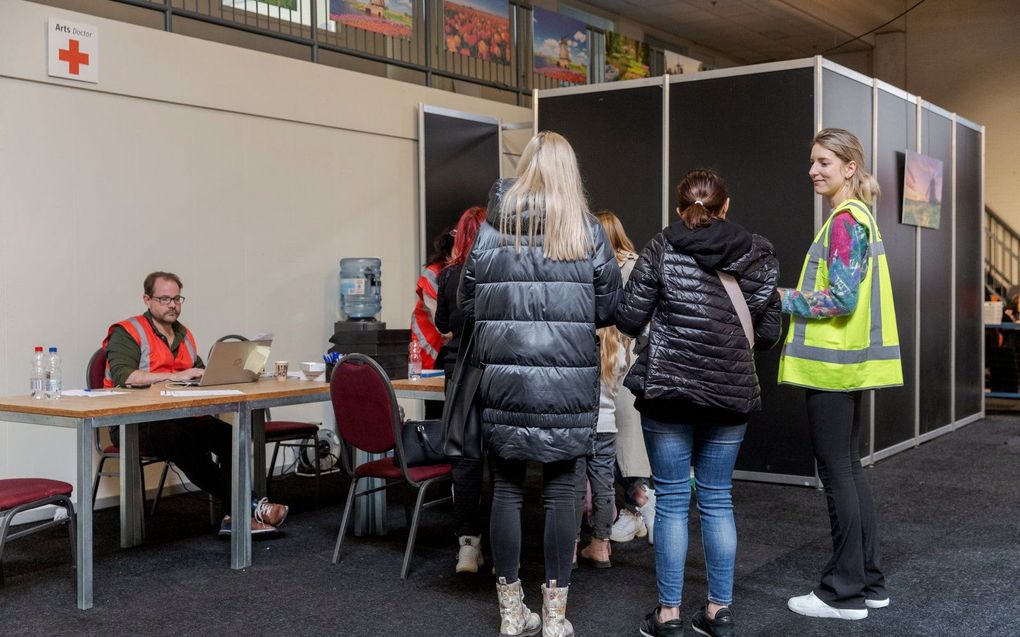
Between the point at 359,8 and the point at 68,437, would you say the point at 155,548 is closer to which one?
the point at 68,437

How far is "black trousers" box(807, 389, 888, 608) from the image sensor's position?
10.5 ft

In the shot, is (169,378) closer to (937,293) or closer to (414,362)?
(414,362)

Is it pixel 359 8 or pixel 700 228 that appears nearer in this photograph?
pixel 700 228

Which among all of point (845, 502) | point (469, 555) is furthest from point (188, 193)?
point (845, 502)

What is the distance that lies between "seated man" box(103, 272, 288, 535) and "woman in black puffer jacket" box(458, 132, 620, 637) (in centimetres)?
178

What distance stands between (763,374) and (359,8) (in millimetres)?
3767

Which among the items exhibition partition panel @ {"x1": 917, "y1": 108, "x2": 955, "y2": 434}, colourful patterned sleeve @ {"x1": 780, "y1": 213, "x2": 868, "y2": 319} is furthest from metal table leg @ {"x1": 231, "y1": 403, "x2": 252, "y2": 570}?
exhibition partition panel @ {"x1": 917, "y1": 108, "x2": 955, "y2": 434}

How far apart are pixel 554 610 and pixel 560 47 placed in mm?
7171

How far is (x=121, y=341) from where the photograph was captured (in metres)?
4.54

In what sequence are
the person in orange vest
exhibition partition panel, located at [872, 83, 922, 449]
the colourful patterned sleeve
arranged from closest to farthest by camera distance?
the colourful patterned sleeve, the person in orange vest, exhibition partition panel, located at [872, 83, 922, 449]

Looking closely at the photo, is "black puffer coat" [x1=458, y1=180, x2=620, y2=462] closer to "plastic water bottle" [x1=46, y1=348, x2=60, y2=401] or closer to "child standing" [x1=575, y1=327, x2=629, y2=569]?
"child standing" [x1=575, y1=327, x2=629, y2=569]

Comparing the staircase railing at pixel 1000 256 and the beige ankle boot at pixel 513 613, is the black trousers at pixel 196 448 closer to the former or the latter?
the beige ankle boot at pixel 513 613

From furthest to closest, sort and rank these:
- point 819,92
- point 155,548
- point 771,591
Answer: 1. point 819,92
2. point 155,548
3. point 771,591

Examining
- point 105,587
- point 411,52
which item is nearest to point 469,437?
point 105,587
